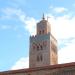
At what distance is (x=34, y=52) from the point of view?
61938mm

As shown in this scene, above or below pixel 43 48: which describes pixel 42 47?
above

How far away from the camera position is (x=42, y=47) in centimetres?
6153

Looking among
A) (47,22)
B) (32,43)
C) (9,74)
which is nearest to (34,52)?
(32,43)

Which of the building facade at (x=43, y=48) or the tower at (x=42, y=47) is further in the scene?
the tower at (x=42, y=47)

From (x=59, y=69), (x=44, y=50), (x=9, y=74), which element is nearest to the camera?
(x=59, y=69)

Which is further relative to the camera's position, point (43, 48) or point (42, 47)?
point (42, 47)

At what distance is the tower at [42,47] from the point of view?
2373 inches

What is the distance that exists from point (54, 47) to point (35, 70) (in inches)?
1803

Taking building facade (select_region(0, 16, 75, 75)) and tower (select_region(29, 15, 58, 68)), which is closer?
building facade (select_region(0, 16, 75, 75))

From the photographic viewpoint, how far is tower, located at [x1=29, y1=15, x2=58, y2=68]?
60.3 meters

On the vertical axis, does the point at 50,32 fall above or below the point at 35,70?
above

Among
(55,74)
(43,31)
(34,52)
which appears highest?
(43,31)

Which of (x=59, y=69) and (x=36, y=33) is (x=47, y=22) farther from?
(x=59, y=69)

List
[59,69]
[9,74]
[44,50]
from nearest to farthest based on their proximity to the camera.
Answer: [59,69] → [9,74] → [44,50]
